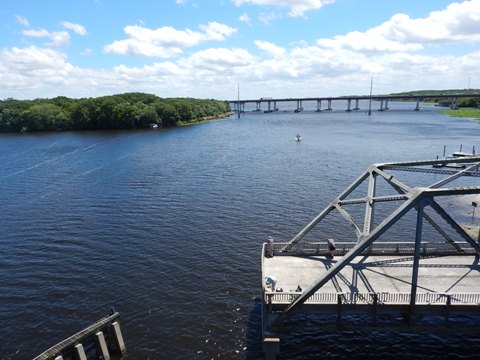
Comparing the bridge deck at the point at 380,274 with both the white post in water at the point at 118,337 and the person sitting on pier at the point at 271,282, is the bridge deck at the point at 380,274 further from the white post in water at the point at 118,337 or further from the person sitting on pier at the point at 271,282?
the white post in water at the point at 118,337

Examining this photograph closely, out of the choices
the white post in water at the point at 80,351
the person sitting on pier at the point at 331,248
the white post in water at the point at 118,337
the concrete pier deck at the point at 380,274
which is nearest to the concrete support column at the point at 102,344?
the white post in water at the point at 118,337

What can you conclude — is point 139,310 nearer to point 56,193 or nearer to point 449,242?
point 449,242

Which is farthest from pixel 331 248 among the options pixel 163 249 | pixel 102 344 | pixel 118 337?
pixel 163 249

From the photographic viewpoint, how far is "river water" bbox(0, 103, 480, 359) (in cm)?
2844

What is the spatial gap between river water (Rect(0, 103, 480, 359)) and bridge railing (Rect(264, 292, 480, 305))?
5.26 m

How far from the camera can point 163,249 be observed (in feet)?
143

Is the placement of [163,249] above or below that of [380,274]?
below

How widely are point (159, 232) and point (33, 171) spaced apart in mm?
53055

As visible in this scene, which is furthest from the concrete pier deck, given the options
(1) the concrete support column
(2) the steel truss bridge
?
(1) the concrete support column

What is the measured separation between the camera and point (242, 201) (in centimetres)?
6138

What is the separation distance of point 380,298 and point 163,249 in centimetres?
2600

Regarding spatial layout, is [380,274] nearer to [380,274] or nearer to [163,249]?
[380,274]

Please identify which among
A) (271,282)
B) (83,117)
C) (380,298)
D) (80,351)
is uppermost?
(83,117)

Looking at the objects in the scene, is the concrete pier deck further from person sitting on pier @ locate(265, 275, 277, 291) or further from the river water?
the river water
